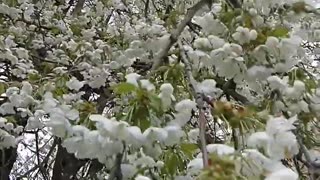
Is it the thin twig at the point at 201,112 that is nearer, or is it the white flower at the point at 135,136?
the thin twig at the point at 201,112

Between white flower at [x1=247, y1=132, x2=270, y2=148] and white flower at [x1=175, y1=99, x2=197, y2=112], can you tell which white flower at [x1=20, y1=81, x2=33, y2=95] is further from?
white flower at [x1=247, y1=132, x2=270, y2=148]

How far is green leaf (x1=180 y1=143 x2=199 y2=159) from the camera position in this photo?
145 cm

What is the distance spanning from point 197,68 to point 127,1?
2.15 metres

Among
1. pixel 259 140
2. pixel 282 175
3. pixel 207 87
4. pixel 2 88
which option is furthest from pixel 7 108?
pixel 282 175

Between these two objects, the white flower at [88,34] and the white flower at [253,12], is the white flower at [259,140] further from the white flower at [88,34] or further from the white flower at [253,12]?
the white flower at [88,34]

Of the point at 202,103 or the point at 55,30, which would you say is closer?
the point at 202,103

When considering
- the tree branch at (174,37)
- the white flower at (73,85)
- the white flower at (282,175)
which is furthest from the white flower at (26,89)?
the white flower at (282,175)

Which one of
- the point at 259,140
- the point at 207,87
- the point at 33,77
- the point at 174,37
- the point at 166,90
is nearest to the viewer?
the point at 259,140

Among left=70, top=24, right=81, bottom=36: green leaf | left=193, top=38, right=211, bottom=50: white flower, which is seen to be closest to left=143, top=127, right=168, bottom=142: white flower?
left=193, top=38, right=211, bottom=50: white flower

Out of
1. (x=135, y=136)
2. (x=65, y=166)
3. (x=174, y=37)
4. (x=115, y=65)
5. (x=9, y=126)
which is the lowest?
(x=65, y=166)

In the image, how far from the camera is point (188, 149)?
1451 millimetres

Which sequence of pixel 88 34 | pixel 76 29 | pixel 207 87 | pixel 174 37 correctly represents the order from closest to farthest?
1. pixel 207 87
2. pixel 174 37
3. pixel 88 34
4. pixel 76 29

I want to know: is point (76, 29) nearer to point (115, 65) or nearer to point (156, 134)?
point (115, 65)

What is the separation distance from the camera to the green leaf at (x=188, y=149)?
4.75ft
